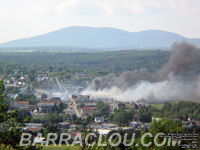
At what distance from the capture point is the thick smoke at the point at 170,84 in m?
34.8

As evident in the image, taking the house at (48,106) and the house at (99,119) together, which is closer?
the house at (99,119)

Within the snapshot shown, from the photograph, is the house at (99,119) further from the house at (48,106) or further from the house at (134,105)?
the house at (134,105)

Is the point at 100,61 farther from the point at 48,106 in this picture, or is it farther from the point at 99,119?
the point at 99,119

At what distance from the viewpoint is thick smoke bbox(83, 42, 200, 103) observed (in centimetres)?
3478

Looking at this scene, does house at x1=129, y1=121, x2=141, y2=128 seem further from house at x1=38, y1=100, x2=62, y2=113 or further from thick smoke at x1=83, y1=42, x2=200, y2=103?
thick smoke at x1=83, y1=42, x2=200, y2=103

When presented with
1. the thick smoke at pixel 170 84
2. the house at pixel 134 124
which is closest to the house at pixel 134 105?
the thick smoke at pixel 170 84

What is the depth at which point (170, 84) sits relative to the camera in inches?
1405

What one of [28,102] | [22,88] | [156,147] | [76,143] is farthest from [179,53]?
[156,147]

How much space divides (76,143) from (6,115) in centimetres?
834

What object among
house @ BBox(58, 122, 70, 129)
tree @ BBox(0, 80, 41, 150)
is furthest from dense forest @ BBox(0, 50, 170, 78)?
tree @ BBox(0, 80, 41, 150)

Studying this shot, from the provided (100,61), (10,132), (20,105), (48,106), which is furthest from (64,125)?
(100,61)

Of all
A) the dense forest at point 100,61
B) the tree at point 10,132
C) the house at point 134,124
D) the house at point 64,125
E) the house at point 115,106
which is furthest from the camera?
the dense forest at point 100,61

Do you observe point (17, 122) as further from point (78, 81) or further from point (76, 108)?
point (78, 81)

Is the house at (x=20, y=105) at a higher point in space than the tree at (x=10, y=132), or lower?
lower
